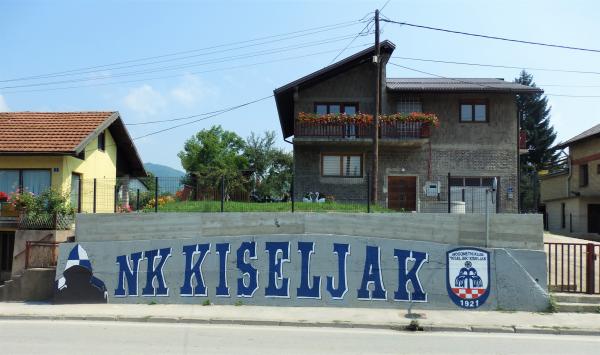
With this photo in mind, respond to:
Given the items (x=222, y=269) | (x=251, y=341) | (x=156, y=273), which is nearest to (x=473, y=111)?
(x=222, y=269)

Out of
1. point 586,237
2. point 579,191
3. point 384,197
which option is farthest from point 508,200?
point 579,191

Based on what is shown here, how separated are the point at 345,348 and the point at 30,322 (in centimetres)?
725

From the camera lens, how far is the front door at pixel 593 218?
32656 mm

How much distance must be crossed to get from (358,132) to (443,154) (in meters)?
4.32

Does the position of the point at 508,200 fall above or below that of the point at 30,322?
above

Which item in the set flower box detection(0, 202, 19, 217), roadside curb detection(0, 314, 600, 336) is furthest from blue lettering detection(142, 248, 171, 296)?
flower box detection(0, 202, 19, 217)

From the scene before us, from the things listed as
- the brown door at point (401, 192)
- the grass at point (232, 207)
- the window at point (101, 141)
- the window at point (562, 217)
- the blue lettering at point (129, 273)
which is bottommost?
the blue lettering at point (129, 273)

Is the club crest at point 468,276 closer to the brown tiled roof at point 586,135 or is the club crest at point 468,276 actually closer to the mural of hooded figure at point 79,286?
the mural of hooded figure at point 79,286

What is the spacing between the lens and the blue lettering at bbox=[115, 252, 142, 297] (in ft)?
44.7

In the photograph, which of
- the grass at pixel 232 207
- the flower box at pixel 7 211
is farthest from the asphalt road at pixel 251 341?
the flower box at pixel 7 211

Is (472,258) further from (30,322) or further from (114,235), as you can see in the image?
(30,322)

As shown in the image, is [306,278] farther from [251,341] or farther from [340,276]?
[251,341]

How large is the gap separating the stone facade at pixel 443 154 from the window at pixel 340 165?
237 mm

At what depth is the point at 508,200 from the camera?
24.6m
